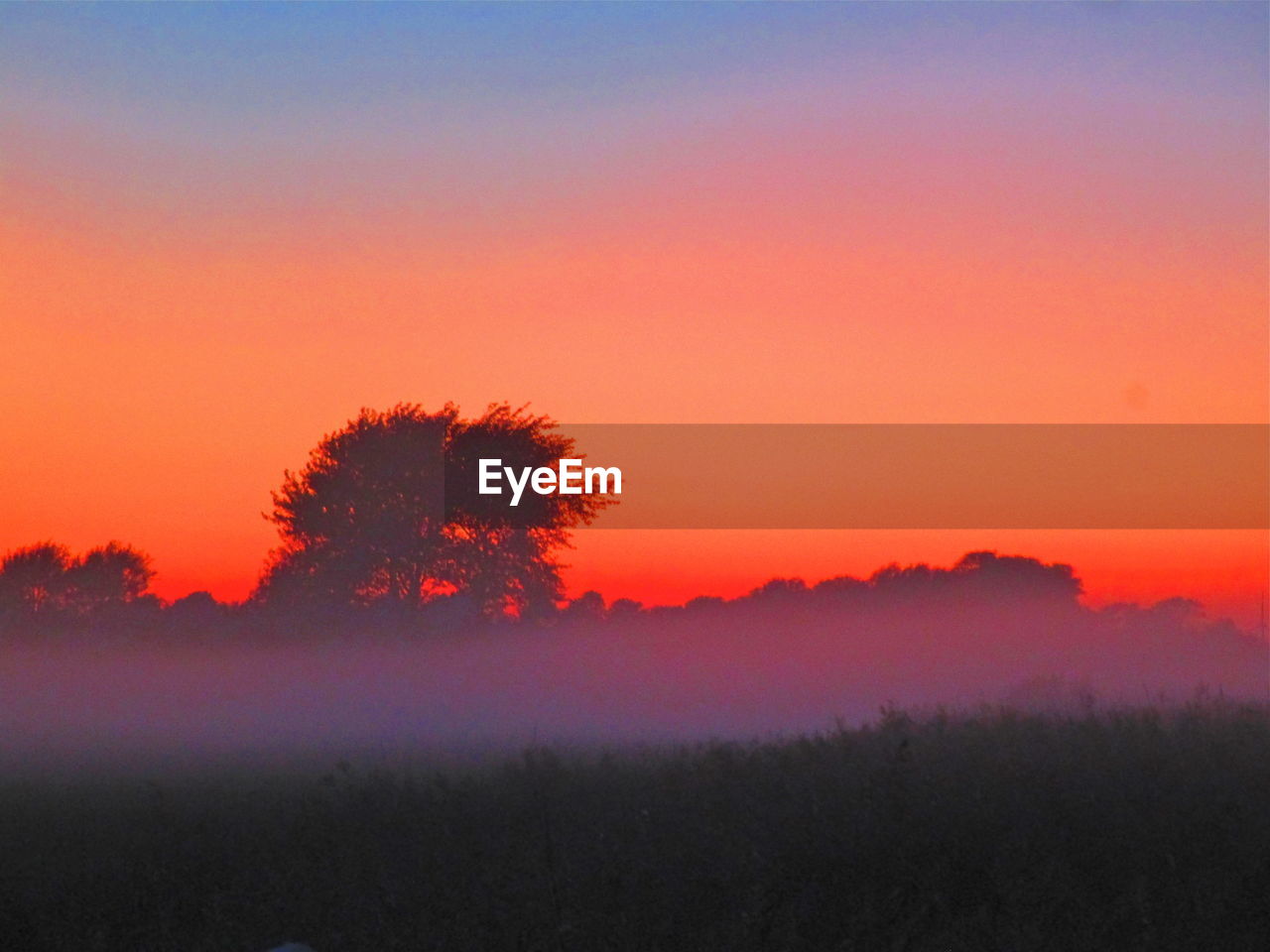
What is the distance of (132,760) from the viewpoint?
23328mm

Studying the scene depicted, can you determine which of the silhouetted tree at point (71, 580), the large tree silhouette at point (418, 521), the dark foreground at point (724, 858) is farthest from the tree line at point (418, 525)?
the dark foreground at point (724, 858)

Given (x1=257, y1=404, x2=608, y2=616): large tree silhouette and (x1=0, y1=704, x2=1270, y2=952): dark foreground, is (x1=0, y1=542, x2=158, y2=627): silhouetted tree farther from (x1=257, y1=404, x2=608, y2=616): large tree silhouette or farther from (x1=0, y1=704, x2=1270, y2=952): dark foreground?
(x1=0, y1=704, x2=1270, y2=952): dark foreground

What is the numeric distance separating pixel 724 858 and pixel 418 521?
1698 inches

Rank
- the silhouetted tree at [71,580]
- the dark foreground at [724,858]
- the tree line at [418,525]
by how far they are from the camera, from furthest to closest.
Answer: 1. the silhouetted tree at [71,580]
2. the tree line at [418,525]
3. the dark foreground at [724,858]

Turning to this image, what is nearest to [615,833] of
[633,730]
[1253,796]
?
[1253,796]

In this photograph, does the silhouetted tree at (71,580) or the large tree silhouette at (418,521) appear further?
the silhouetted tree at (71,580)

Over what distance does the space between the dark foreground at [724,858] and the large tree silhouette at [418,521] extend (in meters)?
38.0

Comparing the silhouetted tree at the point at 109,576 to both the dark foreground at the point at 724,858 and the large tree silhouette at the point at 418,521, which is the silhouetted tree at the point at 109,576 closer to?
the large tree silhouette at the point at 418,521

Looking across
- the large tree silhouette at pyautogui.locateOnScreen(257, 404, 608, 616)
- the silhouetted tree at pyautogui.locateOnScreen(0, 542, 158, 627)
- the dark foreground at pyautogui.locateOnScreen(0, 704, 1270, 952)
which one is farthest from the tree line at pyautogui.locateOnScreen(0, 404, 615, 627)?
the dark foreground at pyautogui.locateOnScreen(0, 704, 1270, 952)

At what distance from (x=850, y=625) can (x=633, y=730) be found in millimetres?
22041

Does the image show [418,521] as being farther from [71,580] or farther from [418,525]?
[71,580]

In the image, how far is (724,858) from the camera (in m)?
11.4

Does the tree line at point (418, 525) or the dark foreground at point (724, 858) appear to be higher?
the tree line at point (418, 525)

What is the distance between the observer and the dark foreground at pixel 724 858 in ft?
33.4
